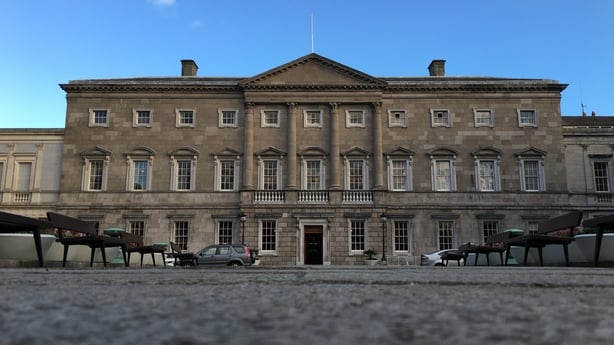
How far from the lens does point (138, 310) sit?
144cm

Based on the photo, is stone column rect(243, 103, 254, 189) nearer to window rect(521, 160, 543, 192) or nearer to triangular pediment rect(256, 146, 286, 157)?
triangular pediment rect(256, 146, 286, 157)

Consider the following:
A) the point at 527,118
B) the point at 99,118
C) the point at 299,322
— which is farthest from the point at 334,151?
the point at 299,322

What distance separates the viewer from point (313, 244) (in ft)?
109

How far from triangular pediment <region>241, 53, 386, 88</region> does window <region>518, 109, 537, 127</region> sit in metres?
8.91

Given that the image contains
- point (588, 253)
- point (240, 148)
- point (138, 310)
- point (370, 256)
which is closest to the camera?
point (138, 310)

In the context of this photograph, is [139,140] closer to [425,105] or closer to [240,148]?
[240,148]

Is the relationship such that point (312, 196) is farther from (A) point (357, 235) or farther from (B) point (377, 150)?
(B) point (377, 150)

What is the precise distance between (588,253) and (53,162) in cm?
3198

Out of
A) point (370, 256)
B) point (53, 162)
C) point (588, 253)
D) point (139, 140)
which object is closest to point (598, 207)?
point (370, 256)

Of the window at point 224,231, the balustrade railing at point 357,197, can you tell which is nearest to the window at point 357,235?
the balustrade railing at point 357,197

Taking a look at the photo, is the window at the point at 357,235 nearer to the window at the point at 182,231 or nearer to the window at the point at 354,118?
the window at the point at 354,118

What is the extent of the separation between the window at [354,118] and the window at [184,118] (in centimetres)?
978

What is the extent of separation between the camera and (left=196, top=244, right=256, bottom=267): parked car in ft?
80.8

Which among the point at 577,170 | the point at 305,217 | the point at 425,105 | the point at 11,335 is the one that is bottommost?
Answer: the point at 11,335
